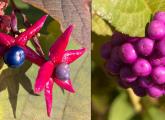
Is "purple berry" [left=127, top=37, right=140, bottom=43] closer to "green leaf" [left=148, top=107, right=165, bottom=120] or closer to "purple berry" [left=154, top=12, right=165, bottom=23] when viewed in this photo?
"purple berry" [left=154, top=12, right=165, bottom=23]

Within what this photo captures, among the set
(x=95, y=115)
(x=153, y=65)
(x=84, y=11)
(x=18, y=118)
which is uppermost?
(x=84, y=11)

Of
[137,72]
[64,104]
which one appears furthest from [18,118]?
[137,72]

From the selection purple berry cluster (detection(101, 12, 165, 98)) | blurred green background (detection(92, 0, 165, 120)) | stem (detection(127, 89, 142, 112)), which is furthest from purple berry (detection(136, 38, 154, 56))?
stem (detection(127, 89, 142, 112))

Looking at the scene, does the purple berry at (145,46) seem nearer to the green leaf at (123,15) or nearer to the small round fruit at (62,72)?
the green leaf at (123,15)

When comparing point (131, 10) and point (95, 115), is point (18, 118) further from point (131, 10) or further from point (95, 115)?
point (95, 115)

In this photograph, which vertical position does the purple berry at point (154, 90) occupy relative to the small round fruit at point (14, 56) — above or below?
below

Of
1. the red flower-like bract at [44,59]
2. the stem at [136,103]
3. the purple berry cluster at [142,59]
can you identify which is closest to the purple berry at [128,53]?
the purple berry cluster at [142,59]
